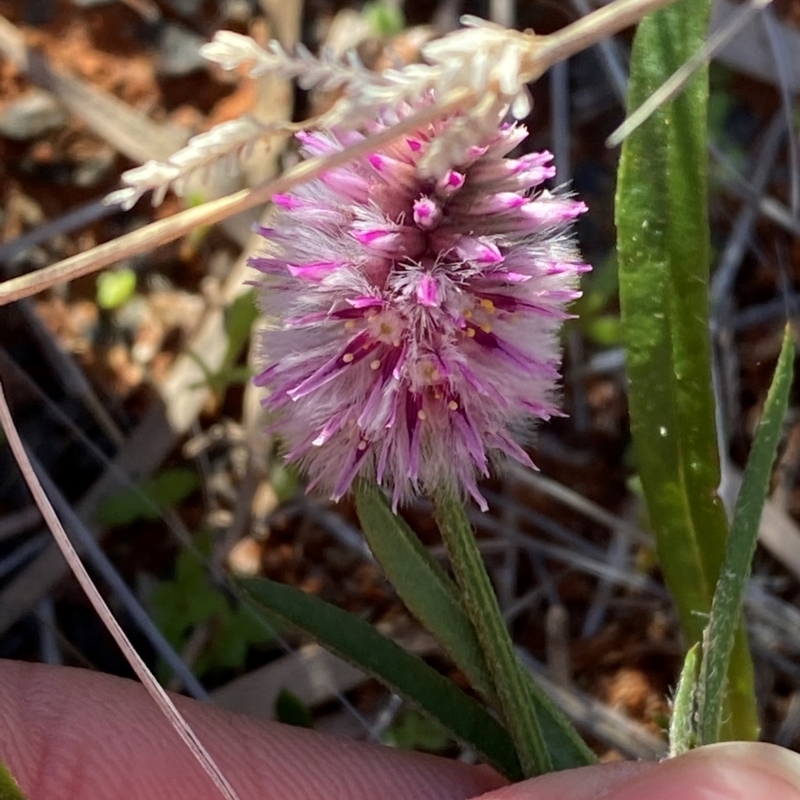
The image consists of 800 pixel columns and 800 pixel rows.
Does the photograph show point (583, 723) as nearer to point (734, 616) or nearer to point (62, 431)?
point (734, 616)

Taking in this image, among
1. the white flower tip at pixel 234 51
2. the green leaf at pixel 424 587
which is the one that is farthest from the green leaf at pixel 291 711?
the white flower tip at pixel 234 51

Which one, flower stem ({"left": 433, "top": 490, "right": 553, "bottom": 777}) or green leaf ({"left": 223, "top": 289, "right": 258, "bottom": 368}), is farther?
green leaf ({"left": 223, "top": 289, "right": 258, "bottom": 368})

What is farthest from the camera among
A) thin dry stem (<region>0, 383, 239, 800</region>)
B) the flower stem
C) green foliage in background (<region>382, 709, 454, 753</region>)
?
green foliage in background (<region>382, 709, 454, 753</region>)

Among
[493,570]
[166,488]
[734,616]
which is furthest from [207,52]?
[493,570]

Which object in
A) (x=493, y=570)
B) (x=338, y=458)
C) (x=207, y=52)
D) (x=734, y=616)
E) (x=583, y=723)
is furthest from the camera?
(x=493, y=570)

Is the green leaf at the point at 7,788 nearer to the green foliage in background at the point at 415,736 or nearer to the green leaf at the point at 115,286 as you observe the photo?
the green foliage in background at the point at 415,736

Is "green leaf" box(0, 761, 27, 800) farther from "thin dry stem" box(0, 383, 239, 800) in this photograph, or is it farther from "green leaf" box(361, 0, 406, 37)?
"green leaf" box(361, 0, 406, 37)

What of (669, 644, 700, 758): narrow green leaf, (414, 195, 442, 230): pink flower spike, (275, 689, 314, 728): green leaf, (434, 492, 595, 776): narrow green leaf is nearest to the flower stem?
(434, 492, 595, 776): narrow green leaf
